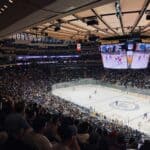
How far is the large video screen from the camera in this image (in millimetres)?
13890

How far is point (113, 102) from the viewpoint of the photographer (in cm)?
3291

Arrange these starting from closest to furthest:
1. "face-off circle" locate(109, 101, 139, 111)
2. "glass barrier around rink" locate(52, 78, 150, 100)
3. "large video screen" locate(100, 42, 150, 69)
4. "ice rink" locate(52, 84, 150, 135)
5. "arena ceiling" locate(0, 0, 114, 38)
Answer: "arena ceiling" locate(0, 0, 114, 38), "large video screen" locate(100, 42, 150, 69), "ice rink" locate(52, 84, 150, 135), "face-off circle" locate(109, 101, 139, 111), "glass barrier around rink" locate(52, 78, 150, 100)

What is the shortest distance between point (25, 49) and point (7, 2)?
41601 mm

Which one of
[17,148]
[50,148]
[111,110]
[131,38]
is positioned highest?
[131,38]

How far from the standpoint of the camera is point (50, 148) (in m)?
3.76

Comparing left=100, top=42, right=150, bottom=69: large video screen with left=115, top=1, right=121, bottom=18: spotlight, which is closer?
left=115, top=1, right=121, bottom=18: spotlight

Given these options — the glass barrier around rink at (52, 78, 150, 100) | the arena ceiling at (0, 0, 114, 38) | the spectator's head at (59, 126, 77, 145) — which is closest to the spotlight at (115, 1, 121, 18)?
the arena ceiling at (0, 0, 114, 38)

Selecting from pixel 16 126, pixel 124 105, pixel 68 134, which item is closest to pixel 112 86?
pixel 124 105

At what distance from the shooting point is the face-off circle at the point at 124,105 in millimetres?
30219

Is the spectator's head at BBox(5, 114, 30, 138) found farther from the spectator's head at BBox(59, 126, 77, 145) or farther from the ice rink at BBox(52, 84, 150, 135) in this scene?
the ice rink at BBox(52, 84, 150, 135)

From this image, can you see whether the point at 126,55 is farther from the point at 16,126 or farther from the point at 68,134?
the point at 16,126

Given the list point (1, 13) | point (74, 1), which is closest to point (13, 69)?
point (1, 13)

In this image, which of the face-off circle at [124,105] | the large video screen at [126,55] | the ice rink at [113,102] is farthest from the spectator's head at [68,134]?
the face-off circle at [124,105]

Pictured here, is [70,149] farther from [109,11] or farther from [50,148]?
[109,11]
